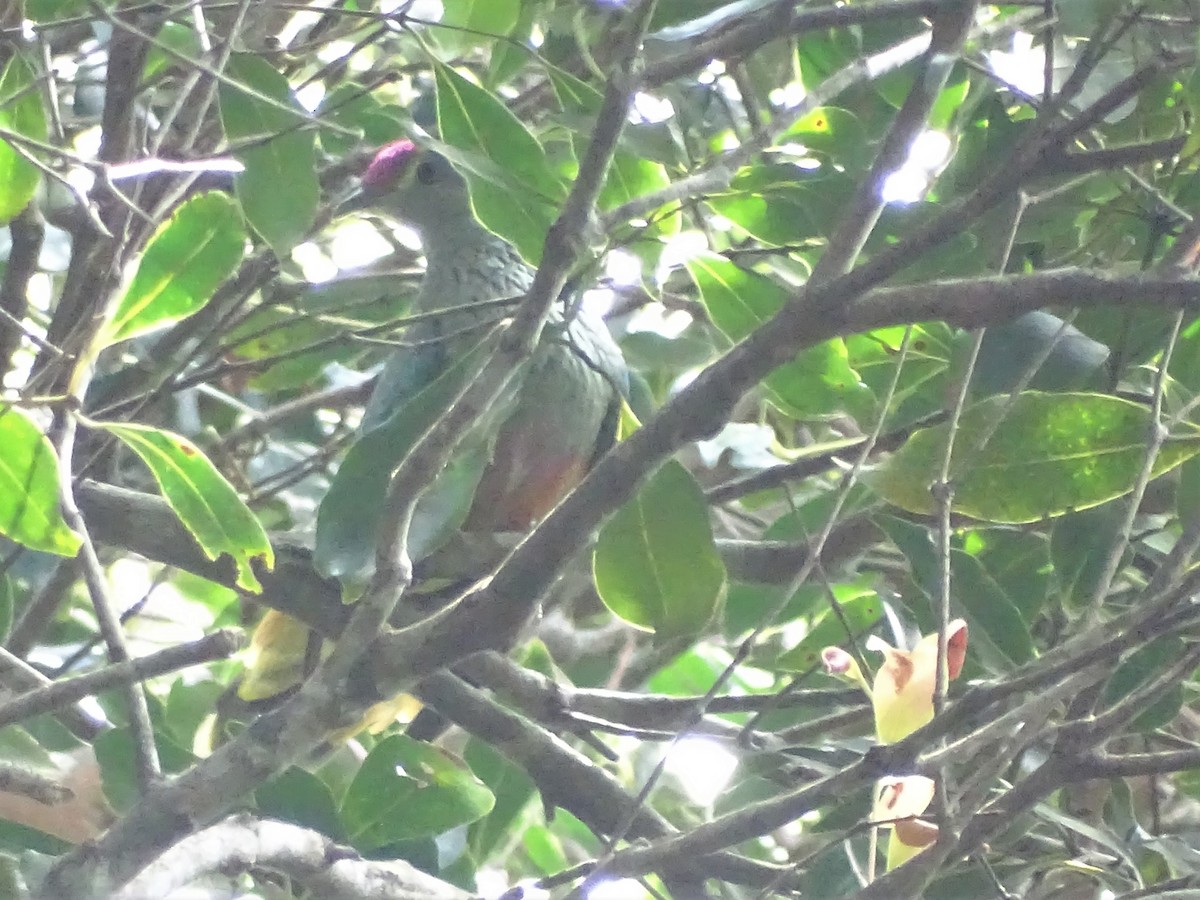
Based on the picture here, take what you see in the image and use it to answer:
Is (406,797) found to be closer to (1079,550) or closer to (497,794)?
(497,794)

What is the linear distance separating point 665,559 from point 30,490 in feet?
1.37

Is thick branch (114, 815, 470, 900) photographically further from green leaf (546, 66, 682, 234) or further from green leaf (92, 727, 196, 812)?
green leaf (546, 66, 682, 234)

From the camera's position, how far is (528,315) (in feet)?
2.24

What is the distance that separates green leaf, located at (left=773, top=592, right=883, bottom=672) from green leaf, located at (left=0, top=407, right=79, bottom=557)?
2.26 ft

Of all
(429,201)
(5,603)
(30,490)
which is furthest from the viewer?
(429,201)

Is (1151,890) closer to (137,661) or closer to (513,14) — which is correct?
(137,661)

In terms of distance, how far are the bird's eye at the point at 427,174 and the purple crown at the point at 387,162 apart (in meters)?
0.18

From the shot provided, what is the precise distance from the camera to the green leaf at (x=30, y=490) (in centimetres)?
78

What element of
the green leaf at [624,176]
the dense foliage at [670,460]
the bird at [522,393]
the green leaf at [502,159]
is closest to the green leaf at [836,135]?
the dense foliage at [670,460]

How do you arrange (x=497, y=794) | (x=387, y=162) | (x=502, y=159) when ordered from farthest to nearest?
(x=387, y=162) < (x=497, y=794) < (x=502, y=159)

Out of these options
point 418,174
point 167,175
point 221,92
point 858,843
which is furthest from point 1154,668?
point 418,174

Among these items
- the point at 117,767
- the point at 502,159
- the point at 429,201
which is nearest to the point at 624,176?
the point at 502,159

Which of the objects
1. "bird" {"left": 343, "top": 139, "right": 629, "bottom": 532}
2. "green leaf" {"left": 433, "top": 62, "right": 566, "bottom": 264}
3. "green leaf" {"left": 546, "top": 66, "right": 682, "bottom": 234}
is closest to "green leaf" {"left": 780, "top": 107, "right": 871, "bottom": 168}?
"green leaf" {"left": 546, "top": 66, "right": 682, "bottom": 234}

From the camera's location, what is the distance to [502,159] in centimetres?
91
